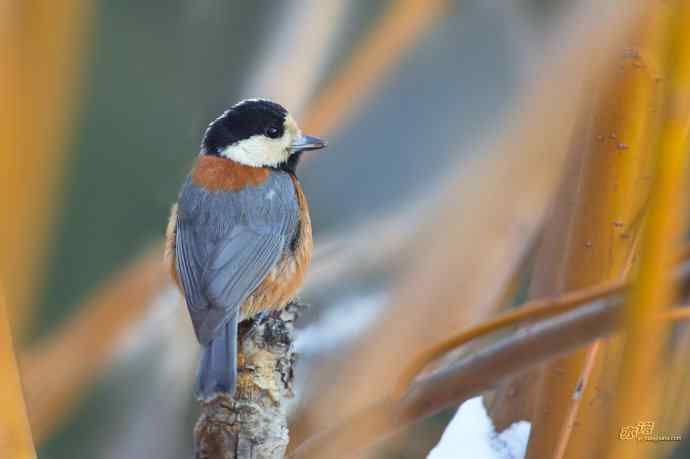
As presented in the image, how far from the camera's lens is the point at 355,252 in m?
2.42

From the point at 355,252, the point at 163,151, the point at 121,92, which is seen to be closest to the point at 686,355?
the point at 355,252

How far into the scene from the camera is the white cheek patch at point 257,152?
9.55 feet

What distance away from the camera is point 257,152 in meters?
2.93

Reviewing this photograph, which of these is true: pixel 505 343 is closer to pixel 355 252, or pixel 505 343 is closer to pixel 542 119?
pixel 542 119

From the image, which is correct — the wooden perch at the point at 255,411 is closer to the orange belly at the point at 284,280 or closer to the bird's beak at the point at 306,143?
the orange belly at the point at 284,280

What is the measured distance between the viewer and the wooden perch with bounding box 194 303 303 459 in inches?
60.3

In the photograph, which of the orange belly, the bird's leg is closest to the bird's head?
the orange belly

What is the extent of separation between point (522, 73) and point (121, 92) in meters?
2.54

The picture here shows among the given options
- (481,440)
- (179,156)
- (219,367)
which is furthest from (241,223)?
(179,156)

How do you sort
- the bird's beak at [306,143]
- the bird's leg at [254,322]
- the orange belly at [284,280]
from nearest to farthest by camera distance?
1. the bird's leg at [254,322]
2. the orange belly at [284,280]
3. the bird's beak at [306,143]

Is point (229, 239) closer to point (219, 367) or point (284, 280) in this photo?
point (284, 280)

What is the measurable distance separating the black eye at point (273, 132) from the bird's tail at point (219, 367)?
2.91 ft

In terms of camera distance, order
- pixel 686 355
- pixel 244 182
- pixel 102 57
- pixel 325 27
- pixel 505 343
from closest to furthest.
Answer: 1. pixel 505 343
2. pixel 686 355
3. pixel 325 27
4. pixel 244 182
5. pixel 102 57

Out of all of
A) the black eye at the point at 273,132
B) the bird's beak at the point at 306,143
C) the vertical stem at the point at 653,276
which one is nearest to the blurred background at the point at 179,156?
the bird's beak at the point at 306,143
